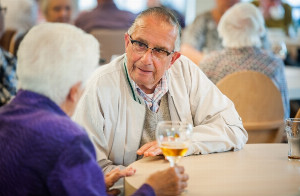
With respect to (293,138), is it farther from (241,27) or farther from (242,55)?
(241,27)

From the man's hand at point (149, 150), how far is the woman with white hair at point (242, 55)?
4.59ft

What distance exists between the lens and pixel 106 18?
5324mm

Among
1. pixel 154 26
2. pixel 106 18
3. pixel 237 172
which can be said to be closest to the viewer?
pixel 237 172

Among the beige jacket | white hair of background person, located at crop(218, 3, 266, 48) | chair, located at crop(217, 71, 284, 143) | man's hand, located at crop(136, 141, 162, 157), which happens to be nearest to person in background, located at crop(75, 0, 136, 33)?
white hair of background person, located at crop(218, 3, 266, 48)

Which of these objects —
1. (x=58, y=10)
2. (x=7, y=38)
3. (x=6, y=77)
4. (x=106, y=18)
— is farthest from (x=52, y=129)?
(x=58, y=10)

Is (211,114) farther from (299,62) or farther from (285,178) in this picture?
(299,62)

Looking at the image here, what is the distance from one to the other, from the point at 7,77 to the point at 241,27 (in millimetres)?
1688

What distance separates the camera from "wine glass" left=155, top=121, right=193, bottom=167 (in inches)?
62.4

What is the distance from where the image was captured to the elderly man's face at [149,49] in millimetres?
2066

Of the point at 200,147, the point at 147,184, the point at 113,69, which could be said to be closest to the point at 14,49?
the point at 113,69

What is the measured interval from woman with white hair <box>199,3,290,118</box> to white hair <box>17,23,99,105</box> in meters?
1.88

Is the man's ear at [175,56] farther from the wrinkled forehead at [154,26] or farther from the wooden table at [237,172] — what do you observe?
the wooden table at [237,172]

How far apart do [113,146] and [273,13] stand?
621 centimetres

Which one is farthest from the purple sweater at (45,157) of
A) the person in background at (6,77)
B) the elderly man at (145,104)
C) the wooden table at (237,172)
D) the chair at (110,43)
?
the chair at (110,43)
